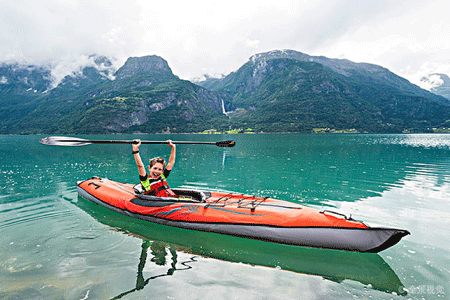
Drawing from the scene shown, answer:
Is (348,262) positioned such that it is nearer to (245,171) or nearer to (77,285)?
(77,285)

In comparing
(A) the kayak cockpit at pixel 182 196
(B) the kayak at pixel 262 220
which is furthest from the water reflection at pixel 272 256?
(A) the kayak cockpit at pixel 182 196

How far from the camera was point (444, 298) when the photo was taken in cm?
488

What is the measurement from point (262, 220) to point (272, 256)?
1051 millimetres

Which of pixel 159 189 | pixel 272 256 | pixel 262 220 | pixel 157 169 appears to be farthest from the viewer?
pixel 159 189

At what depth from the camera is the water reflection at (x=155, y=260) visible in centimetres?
538

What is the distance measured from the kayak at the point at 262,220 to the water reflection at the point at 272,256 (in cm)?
34

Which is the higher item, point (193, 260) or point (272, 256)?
point (272, 256)

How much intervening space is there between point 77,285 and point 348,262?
23.0ft

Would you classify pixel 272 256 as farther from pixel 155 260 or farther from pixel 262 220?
pixel 155 260

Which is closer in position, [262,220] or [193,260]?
[193,260]

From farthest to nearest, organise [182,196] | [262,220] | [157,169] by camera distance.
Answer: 1. [182,196]
2. [157,169]
3. [262,220]

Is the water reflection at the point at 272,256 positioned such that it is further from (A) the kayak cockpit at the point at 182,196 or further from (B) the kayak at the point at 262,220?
(A) the kayak cockpit at the point at 182,196

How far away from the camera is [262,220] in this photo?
7109 millimetres

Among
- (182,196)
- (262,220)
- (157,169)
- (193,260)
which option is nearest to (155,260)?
(193,260)
